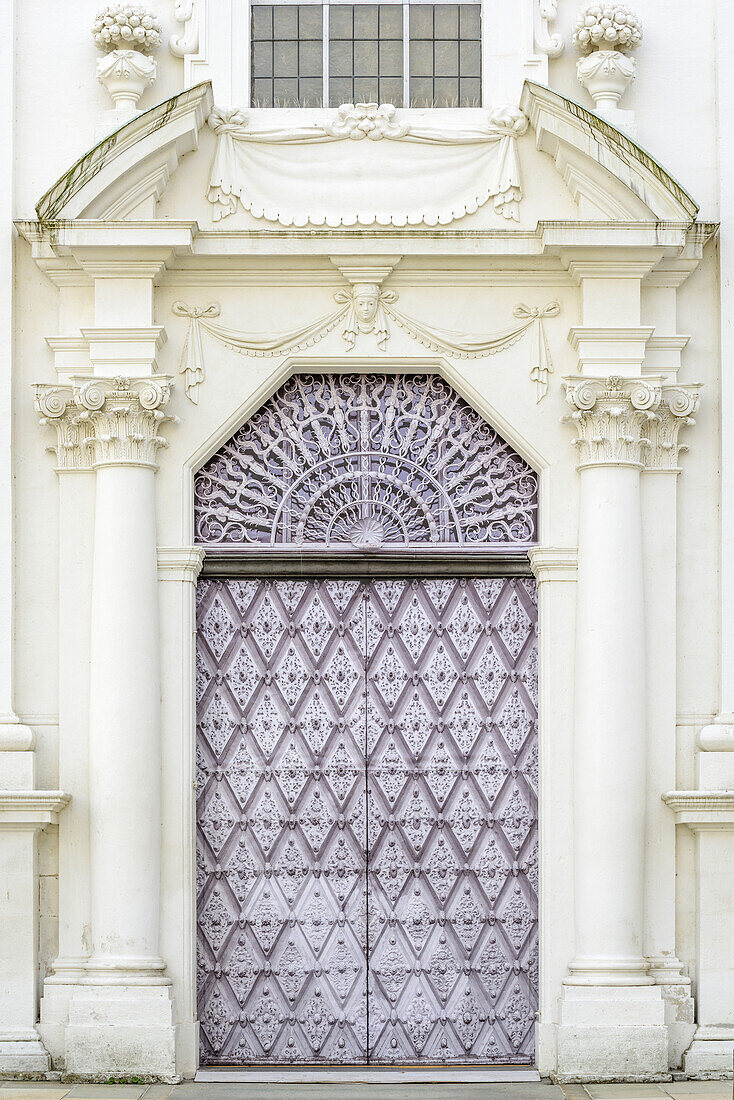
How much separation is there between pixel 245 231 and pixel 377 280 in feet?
2.69

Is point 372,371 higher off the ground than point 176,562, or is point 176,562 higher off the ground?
point 372,371

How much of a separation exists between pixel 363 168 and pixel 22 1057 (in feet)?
17.9

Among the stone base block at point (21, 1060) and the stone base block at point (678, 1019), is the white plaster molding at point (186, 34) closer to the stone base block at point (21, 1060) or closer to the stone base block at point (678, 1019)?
the stone base block at point (21, 1060)

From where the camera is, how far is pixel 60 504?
10.0 meters

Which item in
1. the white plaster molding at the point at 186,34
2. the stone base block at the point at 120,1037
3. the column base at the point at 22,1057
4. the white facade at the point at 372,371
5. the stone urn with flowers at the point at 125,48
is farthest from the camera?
the white plaster molding at the point at 186,34

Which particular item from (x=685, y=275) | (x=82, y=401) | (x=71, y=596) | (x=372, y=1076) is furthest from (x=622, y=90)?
(x=372, y=1076)

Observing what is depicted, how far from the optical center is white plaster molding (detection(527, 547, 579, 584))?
10023mm

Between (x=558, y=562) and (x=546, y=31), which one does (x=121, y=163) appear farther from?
(x=558, y=562)

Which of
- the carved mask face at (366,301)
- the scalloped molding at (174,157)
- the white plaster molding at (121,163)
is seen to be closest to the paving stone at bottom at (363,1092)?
the carved mask face at (366,301)

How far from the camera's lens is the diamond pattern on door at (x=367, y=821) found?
32.9 ft

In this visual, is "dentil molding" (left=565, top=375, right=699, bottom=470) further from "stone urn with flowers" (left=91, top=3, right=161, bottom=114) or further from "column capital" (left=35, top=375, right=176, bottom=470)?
"stone urn with flowers" (left=91, top=3, right=161, bottom=114)

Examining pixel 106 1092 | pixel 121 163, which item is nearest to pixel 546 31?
pixel 121 163

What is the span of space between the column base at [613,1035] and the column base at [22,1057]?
113 inches

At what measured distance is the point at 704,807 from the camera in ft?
31.7
